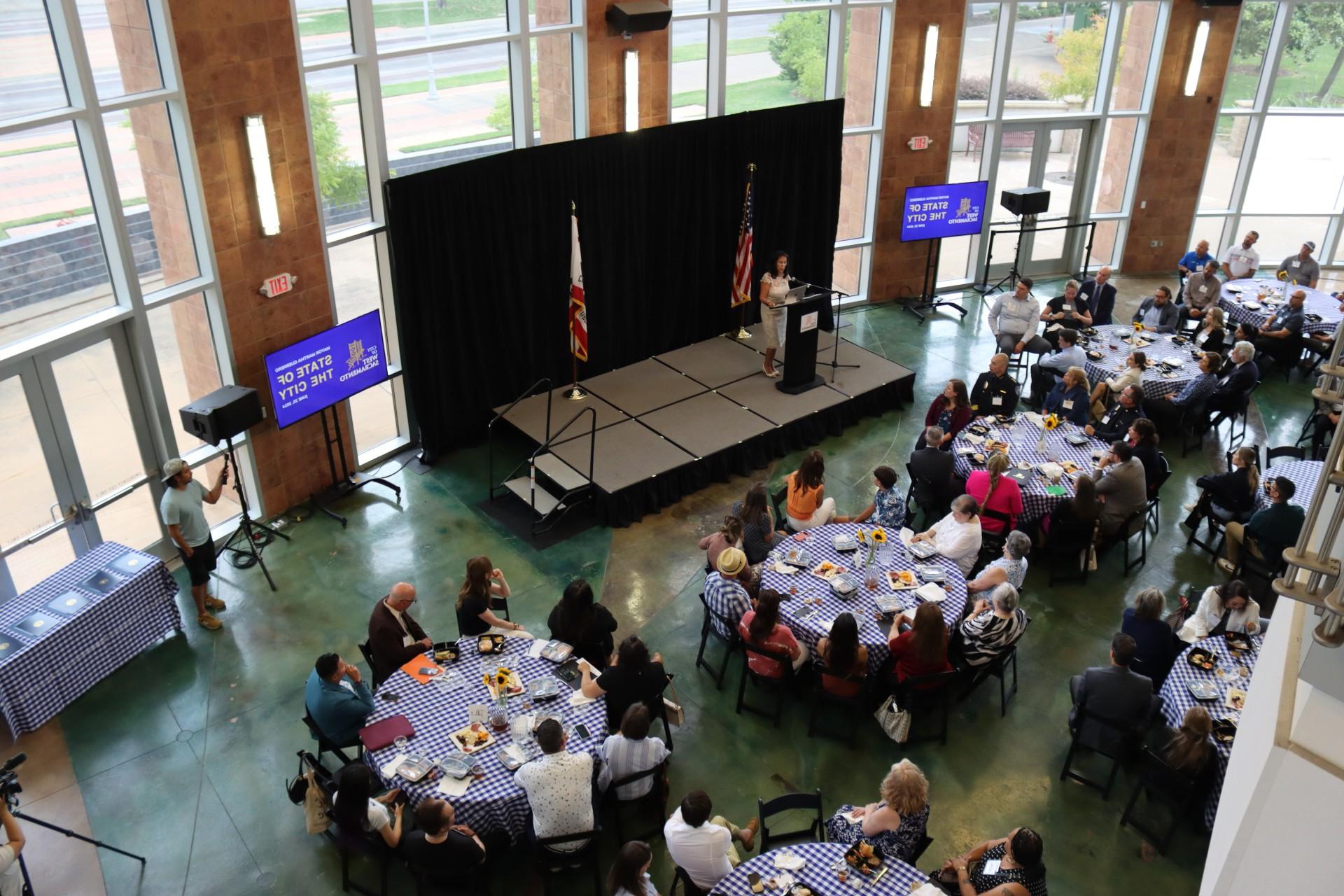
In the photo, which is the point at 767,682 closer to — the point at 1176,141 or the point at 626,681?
the point at 626,681

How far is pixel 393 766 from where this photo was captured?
5.99 metres

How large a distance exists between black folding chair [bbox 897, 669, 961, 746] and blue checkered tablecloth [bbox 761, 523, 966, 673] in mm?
261

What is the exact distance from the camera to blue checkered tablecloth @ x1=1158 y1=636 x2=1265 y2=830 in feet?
20.5

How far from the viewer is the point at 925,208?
1377cm

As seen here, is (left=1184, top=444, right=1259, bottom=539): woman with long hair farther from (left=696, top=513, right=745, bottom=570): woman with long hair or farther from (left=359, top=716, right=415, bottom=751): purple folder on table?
(left=359, top=716, right=415, bottom=751): purple folder on table

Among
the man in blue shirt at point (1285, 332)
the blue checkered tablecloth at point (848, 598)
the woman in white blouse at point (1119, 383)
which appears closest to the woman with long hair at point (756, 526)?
the blue checkered tablecloth at point (848, 598)

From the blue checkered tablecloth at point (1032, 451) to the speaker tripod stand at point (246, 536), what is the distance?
5.96 m

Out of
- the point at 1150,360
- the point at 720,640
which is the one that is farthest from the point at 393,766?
the point at 1150,360

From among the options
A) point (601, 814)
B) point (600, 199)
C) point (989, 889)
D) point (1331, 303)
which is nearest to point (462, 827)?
point (601, 814)

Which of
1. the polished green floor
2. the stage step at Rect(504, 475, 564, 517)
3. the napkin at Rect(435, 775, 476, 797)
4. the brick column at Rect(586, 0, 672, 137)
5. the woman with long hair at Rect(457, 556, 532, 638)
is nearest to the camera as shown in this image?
the napkin at Rect(435, 775, 476, 797)

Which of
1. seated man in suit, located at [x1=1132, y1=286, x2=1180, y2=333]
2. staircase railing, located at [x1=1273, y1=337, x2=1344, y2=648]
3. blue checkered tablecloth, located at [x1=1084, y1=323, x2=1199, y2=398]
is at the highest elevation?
staircase railing, located at [x1=1273, y1=337, x2=1344, y2=648]

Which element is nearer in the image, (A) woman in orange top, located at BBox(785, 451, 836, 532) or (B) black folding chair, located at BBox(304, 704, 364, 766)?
(B) black folding chair, located at BBox(304, 704, 364, 766)

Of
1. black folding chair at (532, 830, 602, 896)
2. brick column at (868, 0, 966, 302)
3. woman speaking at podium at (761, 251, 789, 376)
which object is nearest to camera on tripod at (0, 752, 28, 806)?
black folding chair at (532, 830, 602, 896)

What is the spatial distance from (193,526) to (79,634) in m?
1.07
